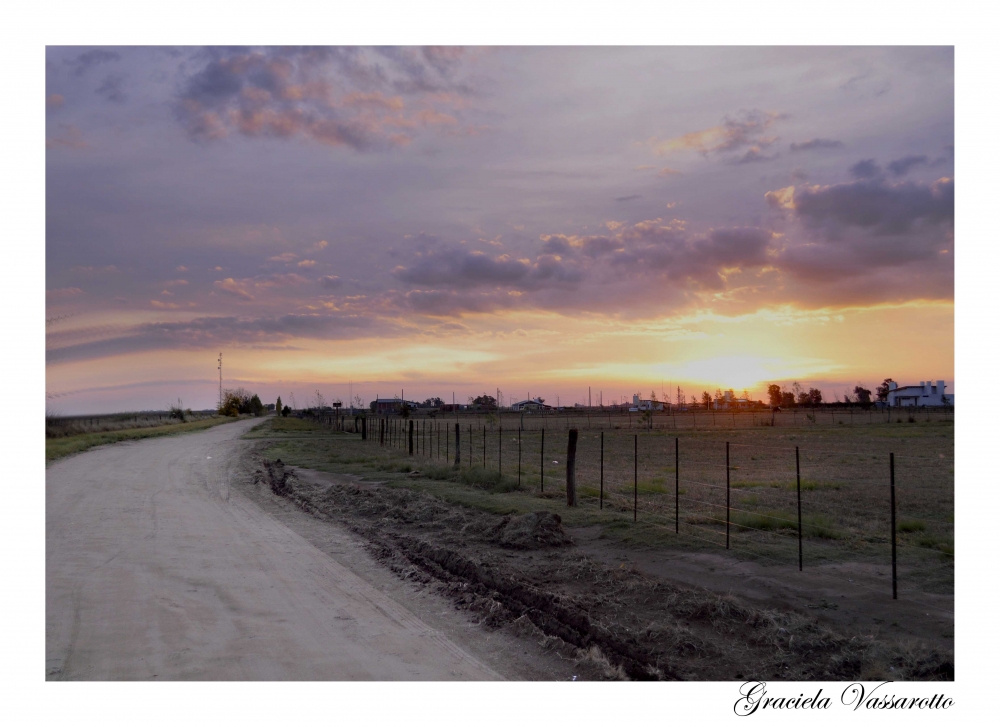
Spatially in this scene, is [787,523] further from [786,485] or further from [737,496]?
[786,485]

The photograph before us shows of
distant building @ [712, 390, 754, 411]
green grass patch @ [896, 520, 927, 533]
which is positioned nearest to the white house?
distant building @ [712, 390, 754, 411]

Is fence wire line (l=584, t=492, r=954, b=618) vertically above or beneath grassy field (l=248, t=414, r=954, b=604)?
above

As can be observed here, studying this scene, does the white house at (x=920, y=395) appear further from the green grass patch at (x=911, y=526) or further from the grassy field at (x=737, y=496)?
the green grass patch at (x=911, y=526)

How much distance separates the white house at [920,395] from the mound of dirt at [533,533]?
113515 mm

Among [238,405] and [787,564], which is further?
[238,405]

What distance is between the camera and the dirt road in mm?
6141

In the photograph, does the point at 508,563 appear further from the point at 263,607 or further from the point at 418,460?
the point at 418,460

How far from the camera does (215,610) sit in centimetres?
775

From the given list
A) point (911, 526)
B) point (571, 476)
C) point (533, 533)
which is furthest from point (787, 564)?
point (571, 476)

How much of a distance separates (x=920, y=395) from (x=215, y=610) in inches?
4950

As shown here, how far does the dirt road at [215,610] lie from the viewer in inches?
242

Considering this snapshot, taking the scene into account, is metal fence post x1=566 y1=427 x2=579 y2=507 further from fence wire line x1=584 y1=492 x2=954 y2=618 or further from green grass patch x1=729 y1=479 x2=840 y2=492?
green grass patch x1=729 y1=479 x2=840 y2=492

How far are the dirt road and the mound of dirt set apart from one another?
9.25 ft
